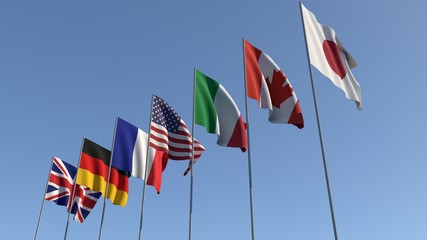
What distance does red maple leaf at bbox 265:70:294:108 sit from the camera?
14.7m

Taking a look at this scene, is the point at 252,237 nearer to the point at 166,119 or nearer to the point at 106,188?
the point at 166,119

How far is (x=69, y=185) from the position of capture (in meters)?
24.1

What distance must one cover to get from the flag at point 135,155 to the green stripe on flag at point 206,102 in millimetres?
3533

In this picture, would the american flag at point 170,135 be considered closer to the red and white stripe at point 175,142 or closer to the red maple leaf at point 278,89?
the red and white stripe at point 175,142

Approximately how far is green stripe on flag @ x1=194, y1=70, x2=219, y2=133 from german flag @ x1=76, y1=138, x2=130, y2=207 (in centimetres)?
679

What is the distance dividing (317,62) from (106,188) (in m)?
12.0

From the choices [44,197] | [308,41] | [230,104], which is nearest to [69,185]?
[44,197]

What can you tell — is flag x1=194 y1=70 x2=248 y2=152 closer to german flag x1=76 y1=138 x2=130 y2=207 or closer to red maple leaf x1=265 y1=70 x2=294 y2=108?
red maple leaf x1=265 y1=70 x2=294 y2=108

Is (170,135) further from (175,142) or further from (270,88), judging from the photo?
(270,88)

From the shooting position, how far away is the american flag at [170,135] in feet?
59.5

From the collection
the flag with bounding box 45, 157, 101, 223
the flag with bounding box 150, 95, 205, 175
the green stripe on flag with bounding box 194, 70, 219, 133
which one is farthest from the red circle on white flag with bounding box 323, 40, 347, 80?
the flag with bounding box 45, 157, 101, 223

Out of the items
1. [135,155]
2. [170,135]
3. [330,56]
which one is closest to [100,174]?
[135,155]

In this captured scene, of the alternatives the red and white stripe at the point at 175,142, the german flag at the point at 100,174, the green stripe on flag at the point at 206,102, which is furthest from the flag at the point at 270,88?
the german flag at the point at 100,174

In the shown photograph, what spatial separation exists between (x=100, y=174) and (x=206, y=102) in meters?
8.19
